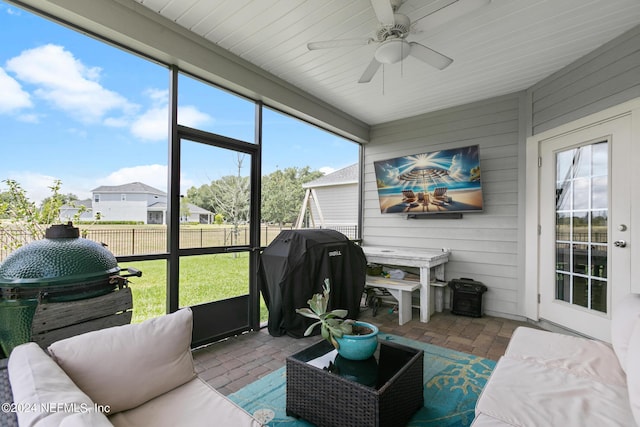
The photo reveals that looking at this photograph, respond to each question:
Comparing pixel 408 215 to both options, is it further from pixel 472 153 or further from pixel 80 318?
pixel 80 318

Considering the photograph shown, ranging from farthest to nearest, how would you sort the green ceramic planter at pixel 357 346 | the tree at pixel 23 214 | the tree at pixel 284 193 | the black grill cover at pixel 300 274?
the tree at pixel 284 193 < the black grill cover at pixel 300 274 < the tree at pixel 23 214 < the green ceramic planter at pixel 357 346

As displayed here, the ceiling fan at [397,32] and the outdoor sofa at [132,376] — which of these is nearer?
the outdoor sofa at [132,376]

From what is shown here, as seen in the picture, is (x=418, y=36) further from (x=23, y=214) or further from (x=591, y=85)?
(x=23, y=214)

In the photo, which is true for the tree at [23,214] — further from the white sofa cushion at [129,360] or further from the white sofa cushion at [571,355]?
the white sofa cushion at [571,355]

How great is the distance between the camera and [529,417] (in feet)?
4.25

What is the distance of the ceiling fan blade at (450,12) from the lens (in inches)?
69.0

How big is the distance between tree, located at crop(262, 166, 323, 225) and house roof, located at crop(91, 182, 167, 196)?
1.19 metres

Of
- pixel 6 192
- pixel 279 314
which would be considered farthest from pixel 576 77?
pixel 6 192

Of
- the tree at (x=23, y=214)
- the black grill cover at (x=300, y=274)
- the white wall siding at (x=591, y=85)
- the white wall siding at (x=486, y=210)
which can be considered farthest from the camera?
the white wall siding at (x=486, y=210)

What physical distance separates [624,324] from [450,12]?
6.78 feet

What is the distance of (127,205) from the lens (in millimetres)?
2605

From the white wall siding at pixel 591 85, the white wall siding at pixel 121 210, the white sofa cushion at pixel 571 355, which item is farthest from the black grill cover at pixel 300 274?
the white wall siding at pixel 591 85

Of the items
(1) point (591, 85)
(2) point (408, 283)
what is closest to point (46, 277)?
(2) point (408, 283)

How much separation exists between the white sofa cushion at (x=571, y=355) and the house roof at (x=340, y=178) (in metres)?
3.60
